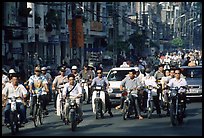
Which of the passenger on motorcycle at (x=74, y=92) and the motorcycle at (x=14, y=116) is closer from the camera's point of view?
the motorcycle at (x=14, y=116)

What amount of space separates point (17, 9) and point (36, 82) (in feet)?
70.1

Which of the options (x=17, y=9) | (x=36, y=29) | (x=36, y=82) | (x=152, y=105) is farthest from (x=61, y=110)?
(x=36, y=29)

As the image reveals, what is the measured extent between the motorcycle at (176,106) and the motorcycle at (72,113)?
264 centimetres

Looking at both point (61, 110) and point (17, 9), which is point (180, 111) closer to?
point (61, 110)

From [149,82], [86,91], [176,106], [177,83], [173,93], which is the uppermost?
[177,83]

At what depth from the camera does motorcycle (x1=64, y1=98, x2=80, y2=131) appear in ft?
51.8

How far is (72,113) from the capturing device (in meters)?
15.8

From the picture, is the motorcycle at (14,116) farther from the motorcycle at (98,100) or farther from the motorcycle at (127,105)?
the motorcycle at (127,105)

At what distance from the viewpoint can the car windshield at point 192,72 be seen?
82.6ft

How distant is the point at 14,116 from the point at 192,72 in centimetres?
1166

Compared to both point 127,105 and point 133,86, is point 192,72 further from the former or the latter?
point 127,105

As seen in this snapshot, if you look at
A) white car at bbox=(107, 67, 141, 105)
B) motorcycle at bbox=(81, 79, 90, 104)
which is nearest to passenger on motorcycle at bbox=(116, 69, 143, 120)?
white car at bbox=(107, 67, 141, 105)

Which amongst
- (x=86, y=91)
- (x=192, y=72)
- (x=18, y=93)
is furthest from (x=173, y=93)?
(x=192, y=72)

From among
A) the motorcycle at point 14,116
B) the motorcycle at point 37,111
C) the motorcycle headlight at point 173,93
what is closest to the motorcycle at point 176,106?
the motorcycle headlight at point 173,93
